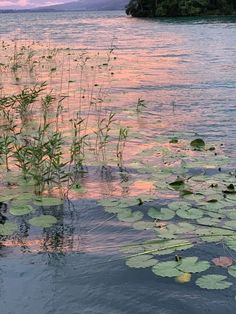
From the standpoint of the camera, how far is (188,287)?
16.0ft

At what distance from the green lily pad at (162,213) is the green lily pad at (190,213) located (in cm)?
10

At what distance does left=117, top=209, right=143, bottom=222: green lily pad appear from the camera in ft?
20.8

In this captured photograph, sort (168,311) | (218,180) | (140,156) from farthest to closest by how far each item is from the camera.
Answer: (140,156)
(218,180)
(168,311)

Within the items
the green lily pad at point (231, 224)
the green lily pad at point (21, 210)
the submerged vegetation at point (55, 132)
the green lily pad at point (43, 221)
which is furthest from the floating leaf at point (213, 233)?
the submerged vegetation at point (55, 132)

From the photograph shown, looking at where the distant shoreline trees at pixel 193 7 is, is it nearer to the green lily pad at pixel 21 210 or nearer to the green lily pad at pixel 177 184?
the green lily pad at pixel 177 184

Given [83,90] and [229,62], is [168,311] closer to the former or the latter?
[83,90]

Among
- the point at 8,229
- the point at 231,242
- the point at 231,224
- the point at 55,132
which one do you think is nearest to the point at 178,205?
the point at 231,224

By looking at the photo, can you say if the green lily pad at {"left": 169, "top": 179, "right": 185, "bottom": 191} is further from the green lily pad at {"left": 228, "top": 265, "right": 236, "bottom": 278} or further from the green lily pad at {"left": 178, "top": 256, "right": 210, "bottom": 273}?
the green lily pad at {"left": 228, "top": 265, "right": 236, "bottom": 278}

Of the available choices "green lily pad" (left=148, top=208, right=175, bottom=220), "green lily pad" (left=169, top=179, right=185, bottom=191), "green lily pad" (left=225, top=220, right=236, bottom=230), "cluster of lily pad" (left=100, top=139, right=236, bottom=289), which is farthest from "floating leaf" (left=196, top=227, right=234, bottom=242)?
Result: "green lily pad" (left=169, top=179, right=185, bottom=191)

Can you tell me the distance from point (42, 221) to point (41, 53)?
85.7 feet

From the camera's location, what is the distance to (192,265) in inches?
196

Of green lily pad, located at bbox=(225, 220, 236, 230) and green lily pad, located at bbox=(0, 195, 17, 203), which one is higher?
green lily pad, located at bbox=(225, 220, 236, 230)

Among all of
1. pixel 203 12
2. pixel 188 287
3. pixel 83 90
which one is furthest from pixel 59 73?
pixel 203 12

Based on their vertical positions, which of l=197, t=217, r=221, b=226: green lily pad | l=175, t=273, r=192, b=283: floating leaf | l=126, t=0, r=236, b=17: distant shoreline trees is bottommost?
l=175, t=273, r=192, b=283: floating leaf
